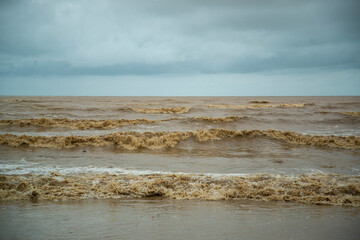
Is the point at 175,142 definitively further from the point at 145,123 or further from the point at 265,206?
the point at 265,206

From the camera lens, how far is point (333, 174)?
265 inches

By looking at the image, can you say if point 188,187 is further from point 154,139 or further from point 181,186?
point 154,139

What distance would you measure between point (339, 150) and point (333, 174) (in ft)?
13.1

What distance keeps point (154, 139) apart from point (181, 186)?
5586 millimetres

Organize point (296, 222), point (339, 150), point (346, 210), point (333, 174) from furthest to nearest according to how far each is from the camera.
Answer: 1. point (339, 150)
2. point (333, 174)
3. point (346, 210)
4. point (296, 222)

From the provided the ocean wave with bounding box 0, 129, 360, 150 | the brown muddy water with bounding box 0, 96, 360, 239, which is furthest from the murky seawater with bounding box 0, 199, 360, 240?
the ocean wave with bounding box 0, 129, 360, 150

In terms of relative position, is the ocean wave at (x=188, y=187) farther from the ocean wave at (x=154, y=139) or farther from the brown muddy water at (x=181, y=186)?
the ocean wave at (x=154, y=139)

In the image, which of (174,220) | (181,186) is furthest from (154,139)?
(174,220)

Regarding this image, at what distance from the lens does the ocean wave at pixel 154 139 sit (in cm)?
1048

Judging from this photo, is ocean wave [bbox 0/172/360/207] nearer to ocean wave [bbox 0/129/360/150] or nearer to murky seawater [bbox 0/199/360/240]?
murky seawater [bbox 0/199/360/240]

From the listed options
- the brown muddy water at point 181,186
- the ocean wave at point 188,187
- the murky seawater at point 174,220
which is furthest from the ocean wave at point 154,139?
the murky seawater at point 174,220

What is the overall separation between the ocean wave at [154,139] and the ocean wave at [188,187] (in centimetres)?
426

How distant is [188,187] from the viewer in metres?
5.67

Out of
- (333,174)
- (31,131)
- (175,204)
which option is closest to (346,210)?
(333,174)
